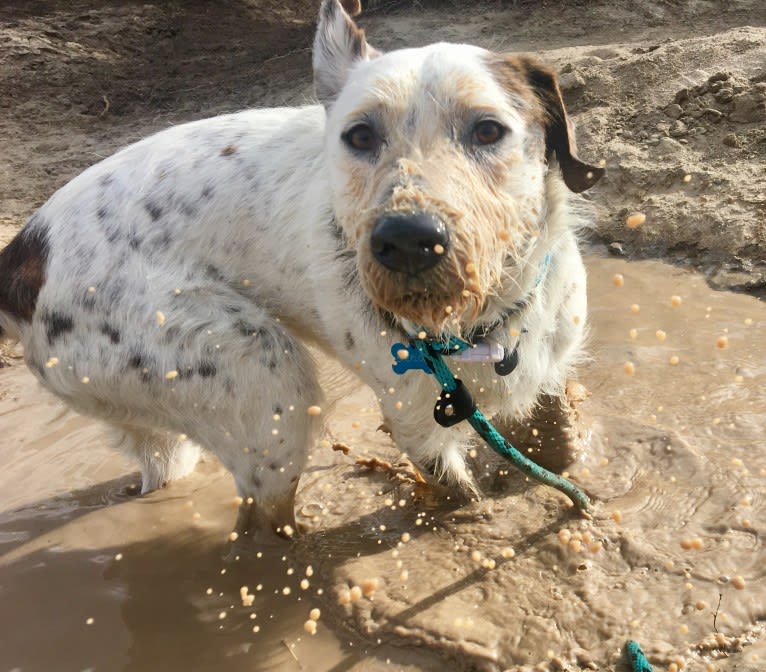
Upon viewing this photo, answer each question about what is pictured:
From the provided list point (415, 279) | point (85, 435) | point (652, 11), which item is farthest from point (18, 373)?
point (652, 11)

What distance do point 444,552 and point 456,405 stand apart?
0.98 metres

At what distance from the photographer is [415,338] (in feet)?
10.6

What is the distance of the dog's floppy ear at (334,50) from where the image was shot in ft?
11.1

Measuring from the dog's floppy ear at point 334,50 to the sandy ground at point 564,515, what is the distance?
6.98ft

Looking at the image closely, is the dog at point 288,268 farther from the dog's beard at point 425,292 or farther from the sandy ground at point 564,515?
the sandy ground at point 564,515

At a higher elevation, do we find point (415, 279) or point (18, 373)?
point (415, 279)

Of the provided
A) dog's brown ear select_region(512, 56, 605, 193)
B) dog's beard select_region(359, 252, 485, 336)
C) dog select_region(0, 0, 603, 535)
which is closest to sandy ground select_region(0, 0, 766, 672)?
dog select_region(0, 0, 603, 535)

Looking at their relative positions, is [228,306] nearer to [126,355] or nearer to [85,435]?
[126,355]

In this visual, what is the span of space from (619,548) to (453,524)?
82cm

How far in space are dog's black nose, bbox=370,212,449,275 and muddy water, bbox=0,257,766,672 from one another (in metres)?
1.69

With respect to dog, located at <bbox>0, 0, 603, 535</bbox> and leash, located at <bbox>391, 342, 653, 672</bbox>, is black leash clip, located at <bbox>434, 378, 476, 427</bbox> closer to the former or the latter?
leash, located at <bbox>391, 342, 653, 672</bbox>

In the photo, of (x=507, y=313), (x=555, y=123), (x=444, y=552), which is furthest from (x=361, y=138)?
(x=444, y=552)

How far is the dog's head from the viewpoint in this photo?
8.37 feet

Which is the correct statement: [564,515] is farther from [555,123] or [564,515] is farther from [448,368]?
[555,123]
